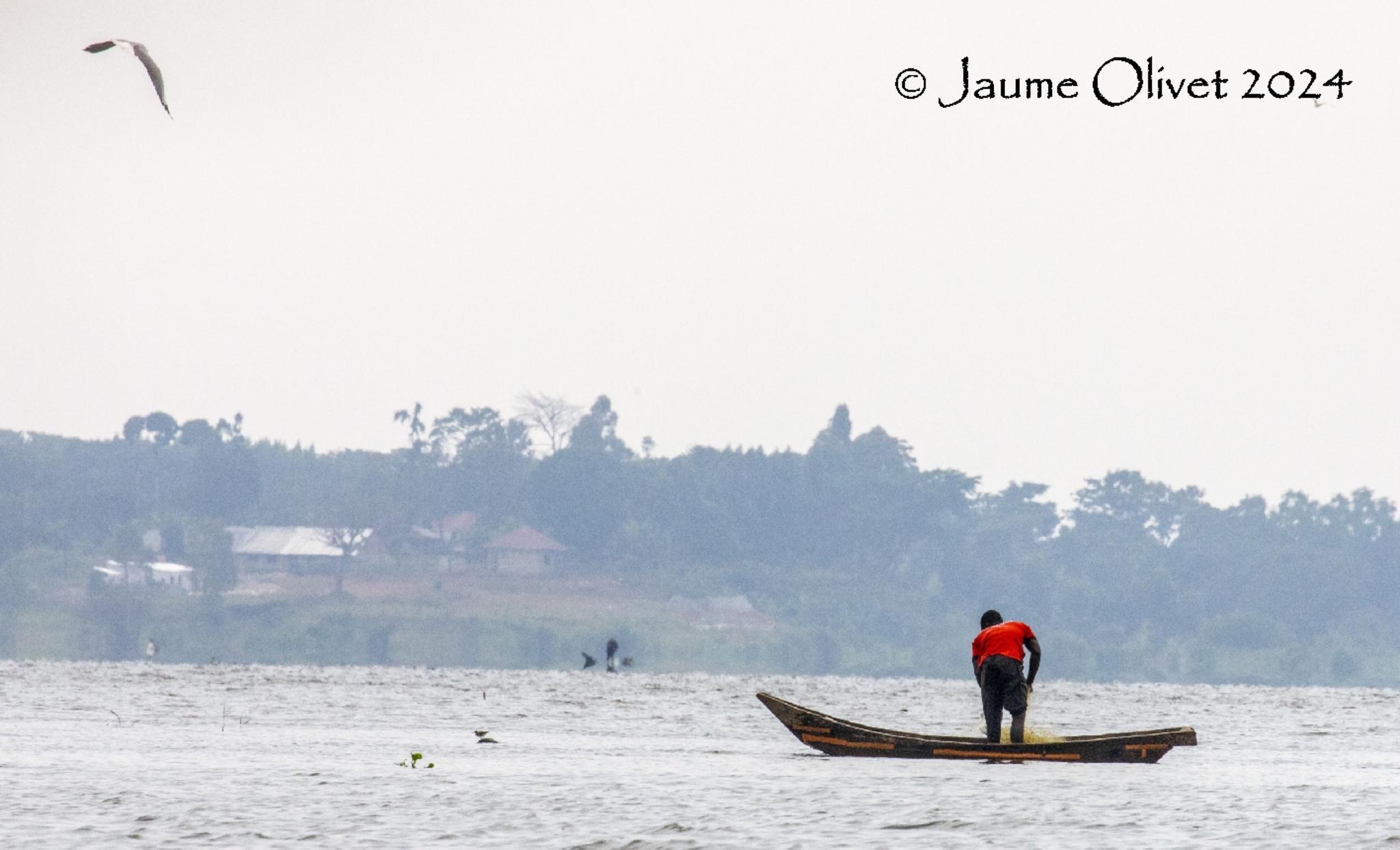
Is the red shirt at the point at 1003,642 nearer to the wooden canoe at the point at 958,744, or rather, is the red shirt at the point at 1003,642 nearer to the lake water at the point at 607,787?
the wooden canoe at the point at 958,744

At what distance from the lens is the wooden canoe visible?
28.0m

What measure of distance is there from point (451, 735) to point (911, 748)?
468 inches

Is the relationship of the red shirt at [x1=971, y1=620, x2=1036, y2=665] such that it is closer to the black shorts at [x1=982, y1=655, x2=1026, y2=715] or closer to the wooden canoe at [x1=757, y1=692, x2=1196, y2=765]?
the black shorts at [x1=982, y1=655, x2=1026, y2=715]

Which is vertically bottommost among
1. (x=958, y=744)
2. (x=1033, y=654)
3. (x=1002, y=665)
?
(x=958, y=744)

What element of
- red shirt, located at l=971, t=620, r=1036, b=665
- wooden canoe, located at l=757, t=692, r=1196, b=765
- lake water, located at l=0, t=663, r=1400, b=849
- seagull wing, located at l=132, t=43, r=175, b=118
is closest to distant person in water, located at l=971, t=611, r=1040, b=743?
red shirt, located at l=971, t=620, r=1036, b=665

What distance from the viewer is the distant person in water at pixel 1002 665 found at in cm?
2681

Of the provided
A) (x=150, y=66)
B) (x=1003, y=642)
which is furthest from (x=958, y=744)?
(x=150, y=66)

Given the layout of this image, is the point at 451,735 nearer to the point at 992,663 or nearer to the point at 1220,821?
the point at 992,663

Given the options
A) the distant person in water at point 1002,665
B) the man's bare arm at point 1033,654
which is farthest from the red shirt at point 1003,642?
the man's bare arm at point 1033,654

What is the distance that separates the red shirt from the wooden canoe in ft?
4.50

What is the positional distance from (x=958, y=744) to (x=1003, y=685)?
4.43 ft

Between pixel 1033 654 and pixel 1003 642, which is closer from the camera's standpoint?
pixel 1033 654

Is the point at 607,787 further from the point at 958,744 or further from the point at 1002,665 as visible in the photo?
the point at 1002,665

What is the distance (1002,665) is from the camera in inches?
1055
